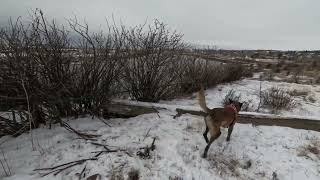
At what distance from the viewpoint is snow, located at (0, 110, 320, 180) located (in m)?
4.37

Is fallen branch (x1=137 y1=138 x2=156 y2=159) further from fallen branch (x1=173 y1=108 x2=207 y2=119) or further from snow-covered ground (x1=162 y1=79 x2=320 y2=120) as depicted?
snow-covered ground (x1=162 y1=79 x2=320 y2=120)

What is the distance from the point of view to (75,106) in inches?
Answer: 238

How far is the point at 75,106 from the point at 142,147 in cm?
199

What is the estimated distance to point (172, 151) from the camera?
4.80 m

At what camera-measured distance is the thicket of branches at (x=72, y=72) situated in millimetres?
5008

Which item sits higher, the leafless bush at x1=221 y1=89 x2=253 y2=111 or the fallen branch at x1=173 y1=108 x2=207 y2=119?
the fallen branch at x1=173 y1=108 x2=207 y2=119

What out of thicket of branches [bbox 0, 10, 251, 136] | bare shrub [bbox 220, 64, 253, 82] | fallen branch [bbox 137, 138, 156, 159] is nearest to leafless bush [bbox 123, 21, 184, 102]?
thicket of branches [bbox 0, 10, 251, 136]

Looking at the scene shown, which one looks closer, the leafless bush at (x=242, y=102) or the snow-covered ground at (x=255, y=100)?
the leafless bush at (x=242, y=102)

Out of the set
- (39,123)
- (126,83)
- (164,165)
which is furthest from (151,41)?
(164,165)

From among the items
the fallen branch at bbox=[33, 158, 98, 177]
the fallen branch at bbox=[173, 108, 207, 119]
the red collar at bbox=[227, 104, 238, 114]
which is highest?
the red collar at bbox=[227, 104, 238, 114]

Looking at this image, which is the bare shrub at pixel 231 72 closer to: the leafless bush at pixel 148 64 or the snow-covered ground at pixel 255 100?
the snow-covered ground at pixel 255 100

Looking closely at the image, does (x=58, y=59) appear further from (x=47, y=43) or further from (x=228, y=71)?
(x=228, y=71)

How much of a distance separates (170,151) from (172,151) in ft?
0.11

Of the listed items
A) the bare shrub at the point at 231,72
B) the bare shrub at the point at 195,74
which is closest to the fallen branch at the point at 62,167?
the bare shrub at the point at 195,74
